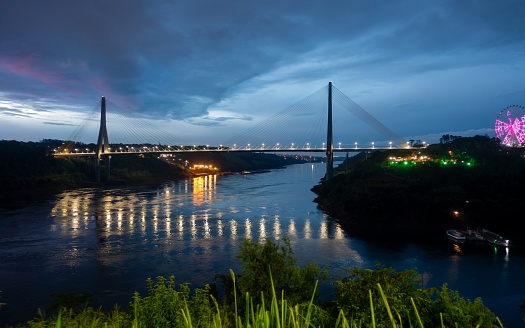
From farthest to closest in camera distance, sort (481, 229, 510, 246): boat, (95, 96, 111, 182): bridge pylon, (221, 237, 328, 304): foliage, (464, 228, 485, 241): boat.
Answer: (95, 96, 111, 182): bridge pylon
(464, 228, 485, 241): boat
(481, 229, 510, 246): boat
(221, 237, 328, 304): foliage

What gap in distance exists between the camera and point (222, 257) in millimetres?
16891

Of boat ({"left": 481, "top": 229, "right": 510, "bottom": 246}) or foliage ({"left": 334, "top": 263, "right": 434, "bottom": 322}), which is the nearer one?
foliage ({"left": 334, "top": 263, "right": 434, "bottom": 322})

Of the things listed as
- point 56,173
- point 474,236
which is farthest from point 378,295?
point 56,173

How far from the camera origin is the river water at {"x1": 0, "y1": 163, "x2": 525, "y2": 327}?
43.8ft

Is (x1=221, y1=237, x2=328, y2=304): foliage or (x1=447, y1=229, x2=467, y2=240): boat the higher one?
(x1=221, y1=237, x2=328, y2=304): foliage

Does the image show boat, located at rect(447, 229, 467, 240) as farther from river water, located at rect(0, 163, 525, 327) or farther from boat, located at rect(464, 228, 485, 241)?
river water, located at rect(0, 163, 525, 327)

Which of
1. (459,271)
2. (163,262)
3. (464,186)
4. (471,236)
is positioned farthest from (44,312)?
(464,186)

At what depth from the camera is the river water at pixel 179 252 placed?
1336 cm

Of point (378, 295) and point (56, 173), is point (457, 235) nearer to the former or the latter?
point (378, 295)

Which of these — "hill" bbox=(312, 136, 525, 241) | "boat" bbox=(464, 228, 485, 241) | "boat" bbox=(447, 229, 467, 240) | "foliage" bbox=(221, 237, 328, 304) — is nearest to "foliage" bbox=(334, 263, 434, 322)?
"foliage" bbox=(221, 237, 328, 304)

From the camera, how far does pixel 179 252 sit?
17891 mm

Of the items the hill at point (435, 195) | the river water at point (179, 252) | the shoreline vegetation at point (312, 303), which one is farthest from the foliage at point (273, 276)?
the hill at point (435, 195)

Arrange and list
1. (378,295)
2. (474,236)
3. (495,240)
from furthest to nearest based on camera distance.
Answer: (474,236) < (495,240) < (378,295)


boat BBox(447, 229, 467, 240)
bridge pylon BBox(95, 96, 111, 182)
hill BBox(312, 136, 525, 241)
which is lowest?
boat BBox(447, 229, 467, 240)
